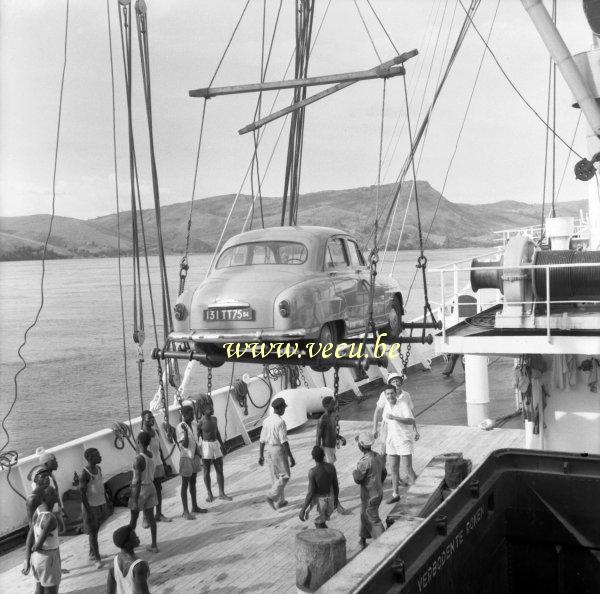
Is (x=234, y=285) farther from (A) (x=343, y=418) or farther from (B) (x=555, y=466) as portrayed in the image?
(A) (x=343, y=418)

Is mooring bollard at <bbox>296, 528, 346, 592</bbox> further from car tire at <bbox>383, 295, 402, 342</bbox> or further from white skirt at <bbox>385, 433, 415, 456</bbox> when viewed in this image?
car tire at <bbox>383, 295, 402, 342</bbox>

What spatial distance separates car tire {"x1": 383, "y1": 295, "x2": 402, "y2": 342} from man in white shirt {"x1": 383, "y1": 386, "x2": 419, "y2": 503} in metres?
1.01

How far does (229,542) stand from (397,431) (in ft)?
9.56

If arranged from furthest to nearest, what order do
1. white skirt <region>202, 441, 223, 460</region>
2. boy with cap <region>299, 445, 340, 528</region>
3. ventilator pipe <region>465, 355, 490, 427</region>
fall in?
ventilator pipe <region>465, 355, 490, 427</region> < white skirt <region>202, 441, 223, 460</region> < boy with cap <region>299, 445, 340, 528</region>

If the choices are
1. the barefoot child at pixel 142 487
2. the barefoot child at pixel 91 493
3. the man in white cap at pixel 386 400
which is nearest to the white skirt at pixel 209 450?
the barefoot child at pixel 142 487

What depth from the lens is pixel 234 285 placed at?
29.1ft

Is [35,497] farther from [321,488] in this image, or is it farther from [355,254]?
[355,254]

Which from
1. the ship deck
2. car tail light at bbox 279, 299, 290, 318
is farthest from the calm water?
car tail light at bbox 279, 299, 290, 318

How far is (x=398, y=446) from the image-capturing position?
10672mm

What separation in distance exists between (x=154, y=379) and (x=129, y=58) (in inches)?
1571

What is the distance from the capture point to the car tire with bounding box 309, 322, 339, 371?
29.2 ft

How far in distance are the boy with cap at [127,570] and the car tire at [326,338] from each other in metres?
3.11

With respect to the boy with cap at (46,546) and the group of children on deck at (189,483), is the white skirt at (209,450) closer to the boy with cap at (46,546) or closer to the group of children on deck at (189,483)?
the group of children on deck at (189,483)

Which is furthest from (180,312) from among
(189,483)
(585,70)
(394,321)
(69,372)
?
(69,372)
